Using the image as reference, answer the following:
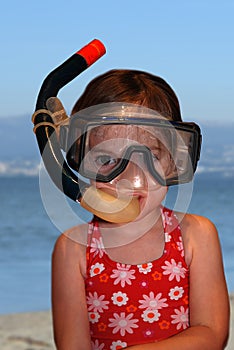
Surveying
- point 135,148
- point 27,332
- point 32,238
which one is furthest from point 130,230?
point 32,238

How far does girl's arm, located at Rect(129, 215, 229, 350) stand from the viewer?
200cm

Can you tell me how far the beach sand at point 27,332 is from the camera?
3240 millimetres

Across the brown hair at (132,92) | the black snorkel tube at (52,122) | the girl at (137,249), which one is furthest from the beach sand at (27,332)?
the black snorkel tube at (52,122)

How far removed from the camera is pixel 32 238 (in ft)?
28.3

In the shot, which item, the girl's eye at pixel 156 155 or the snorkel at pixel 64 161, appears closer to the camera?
the snorkel at pixel 64 161

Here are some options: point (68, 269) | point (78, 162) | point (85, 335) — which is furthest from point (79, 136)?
point (85, 335)

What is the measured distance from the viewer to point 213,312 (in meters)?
2.01

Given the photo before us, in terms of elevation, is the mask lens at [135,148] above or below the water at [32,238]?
above

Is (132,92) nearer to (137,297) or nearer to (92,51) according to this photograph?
(92,51)

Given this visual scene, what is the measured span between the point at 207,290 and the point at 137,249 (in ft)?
0.68

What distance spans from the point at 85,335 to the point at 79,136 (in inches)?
19.8

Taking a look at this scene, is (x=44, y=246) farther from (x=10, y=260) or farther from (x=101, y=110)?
(x=101, y=110)

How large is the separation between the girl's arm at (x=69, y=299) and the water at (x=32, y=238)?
19cm

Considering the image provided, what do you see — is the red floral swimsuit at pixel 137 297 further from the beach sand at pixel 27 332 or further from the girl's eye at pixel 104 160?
the beach sand at pixel 27 332
